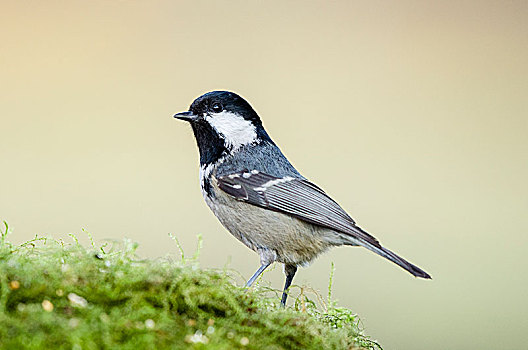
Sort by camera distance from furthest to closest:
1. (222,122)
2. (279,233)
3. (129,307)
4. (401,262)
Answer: (222,122), (279,233), (401,262), (129,307)

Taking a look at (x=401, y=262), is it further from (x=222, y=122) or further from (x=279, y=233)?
(x=222, y=122)

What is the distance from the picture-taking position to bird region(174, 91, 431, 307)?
7.18ft

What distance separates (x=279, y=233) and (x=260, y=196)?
183 millimetres

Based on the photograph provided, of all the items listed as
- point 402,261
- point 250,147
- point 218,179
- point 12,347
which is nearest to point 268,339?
point 12,347

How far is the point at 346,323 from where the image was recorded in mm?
1438

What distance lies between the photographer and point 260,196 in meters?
2.28

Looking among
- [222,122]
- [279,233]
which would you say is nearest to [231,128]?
[222,122]

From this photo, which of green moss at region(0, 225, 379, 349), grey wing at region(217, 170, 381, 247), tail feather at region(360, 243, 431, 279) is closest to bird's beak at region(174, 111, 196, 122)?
grey wing at region(217, 170, 381, 247)

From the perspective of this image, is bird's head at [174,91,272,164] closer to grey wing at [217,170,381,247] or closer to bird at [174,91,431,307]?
bird at [174,91,431,307]

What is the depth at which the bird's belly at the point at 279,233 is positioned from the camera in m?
2.19

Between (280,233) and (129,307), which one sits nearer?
(129,307)

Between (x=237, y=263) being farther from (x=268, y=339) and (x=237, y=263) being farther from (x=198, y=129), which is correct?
(x=268, y=339)

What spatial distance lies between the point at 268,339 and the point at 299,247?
3.66 ft

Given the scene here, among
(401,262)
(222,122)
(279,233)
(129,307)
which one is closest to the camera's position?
(129,307)
